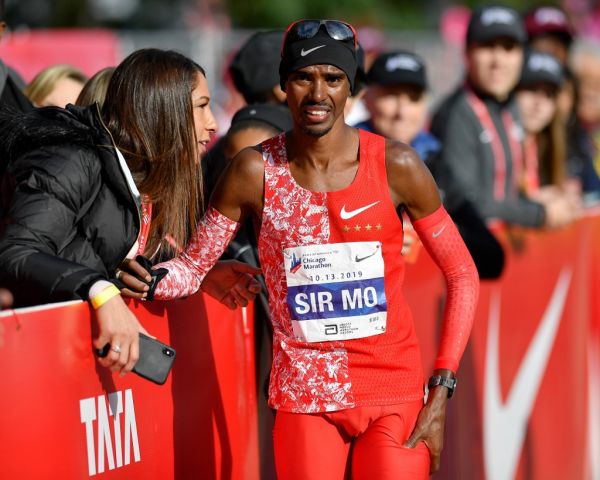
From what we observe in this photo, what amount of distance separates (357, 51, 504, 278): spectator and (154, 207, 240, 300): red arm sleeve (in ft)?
7.71

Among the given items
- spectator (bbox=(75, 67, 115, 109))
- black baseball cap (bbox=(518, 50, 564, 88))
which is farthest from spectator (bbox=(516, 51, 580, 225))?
spectator (bbox=(75, 67, 115, 109))

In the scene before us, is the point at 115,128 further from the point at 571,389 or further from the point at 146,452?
the point at 571,389

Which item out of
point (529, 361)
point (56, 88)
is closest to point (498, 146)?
point (529, 361)

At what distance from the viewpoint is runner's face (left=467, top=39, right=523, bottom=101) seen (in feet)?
23.9

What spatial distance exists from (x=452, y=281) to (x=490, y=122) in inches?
135

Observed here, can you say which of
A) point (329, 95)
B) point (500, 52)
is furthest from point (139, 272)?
point (500, 52)

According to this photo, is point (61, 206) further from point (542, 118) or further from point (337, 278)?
point (542, 118)

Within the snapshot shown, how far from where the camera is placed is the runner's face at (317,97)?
372 centimetres

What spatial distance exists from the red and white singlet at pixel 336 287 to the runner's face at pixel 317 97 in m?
0.17

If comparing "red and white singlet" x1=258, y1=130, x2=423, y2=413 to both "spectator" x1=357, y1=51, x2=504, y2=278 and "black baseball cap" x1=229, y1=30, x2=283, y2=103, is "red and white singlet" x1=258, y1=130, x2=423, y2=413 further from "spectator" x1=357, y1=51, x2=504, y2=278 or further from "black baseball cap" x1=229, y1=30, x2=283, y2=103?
"spectator" x1=357, y1=51, x2=504, y2=278

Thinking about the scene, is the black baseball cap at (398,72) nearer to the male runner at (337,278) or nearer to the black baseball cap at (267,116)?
the black baseball cap at (267,116)

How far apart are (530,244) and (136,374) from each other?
10.7ft

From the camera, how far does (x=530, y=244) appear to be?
20.9 ft

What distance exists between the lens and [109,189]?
152 inches
